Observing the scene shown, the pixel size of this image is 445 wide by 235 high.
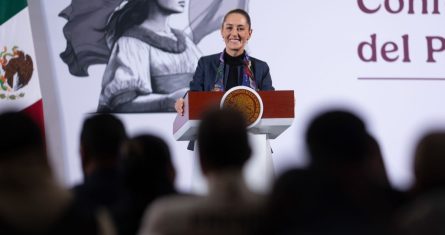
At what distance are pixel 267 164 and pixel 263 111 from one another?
278 mm

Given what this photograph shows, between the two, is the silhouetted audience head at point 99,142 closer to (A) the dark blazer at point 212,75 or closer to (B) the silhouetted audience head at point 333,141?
(B) the silhouetted audience head at point 333,141

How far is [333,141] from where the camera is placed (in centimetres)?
202

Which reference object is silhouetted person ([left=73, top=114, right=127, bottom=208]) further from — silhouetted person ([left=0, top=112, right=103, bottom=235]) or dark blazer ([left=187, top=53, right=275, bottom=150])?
dark blazer ([left=187, top=53, right=275, bottom=150])

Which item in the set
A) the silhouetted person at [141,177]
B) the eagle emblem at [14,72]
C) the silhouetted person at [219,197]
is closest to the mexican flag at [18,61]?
the eagle emblem at [14,72]

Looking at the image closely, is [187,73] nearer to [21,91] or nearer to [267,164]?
[21,91]

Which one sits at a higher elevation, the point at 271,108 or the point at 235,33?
the point at 235,33

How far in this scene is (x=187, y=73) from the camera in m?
7.09

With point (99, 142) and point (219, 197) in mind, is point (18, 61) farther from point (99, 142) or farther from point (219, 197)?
point (219, 197)

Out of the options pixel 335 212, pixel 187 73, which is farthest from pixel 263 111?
pixel 335 212

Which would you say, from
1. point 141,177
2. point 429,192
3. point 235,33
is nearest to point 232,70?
point 235,33

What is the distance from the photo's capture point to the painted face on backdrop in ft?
18.6

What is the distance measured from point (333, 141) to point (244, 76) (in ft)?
11.4

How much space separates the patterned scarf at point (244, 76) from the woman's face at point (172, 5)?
1.60m

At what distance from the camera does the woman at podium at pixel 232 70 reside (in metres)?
5.49
